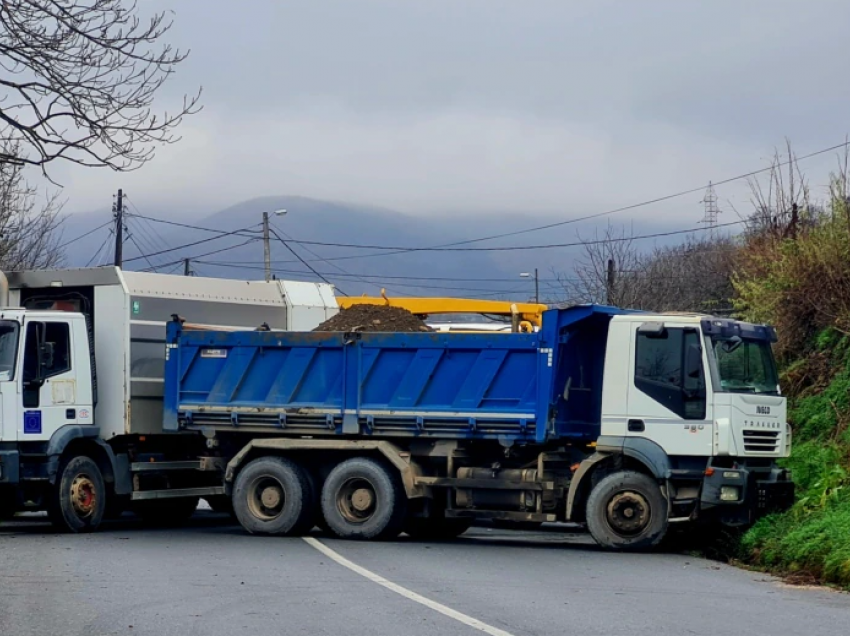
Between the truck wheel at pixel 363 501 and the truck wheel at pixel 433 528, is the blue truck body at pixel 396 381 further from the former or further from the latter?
the truck wheel at pixel 433 528

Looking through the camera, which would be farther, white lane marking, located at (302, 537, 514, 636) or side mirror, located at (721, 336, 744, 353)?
side mirror, located at (721, 336, 744, 353)

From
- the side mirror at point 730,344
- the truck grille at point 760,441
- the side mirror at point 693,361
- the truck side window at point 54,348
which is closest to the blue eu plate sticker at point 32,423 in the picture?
the truck side window at point 54,348

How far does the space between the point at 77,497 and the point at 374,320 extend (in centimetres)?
447

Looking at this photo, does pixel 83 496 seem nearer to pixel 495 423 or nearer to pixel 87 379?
pixel 87 379

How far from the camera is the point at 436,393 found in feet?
52.0

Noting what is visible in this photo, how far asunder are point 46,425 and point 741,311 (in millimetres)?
12995

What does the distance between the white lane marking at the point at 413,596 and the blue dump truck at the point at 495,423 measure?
161 centimetres

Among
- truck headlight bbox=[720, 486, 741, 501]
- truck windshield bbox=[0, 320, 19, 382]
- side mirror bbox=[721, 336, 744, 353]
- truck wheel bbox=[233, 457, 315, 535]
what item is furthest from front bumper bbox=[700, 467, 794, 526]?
truck windshield bbox=[0, 320, 19, 382]

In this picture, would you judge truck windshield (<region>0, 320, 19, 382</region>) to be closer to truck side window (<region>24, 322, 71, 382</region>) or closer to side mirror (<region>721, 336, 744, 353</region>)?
truck side window (<region>24, 322, 71, 382</region>)

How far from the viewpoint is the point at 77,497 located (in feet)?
54.5

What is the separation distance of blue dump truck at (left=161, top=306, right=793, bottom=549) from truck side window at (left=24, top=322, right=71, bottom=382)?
4.49 feet

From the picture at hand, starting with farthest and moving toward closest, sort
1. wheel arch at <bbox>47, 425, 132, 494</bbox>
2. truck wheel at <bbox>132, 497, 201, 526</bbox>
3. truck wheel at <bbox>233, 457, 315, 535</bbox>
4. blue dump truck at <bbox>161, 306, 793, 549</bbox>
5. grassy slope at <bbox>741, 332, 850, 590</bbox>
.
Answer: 1. truck wheel at <bbox>132, 497, 201, 526</bbox>
2. truck wheel at <bbox>233, 457, 315, 535</bbox>
3. wheel arch at <bbox>47, 425, 132, 494</bbox>
4. blue dump truck at <bbox>161, 306, 793, 549</bbox>
5. grassy slope at <bbox>741, 332, 850, 590</bbox>

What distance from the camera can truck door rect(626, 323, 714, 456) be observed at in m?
14.8

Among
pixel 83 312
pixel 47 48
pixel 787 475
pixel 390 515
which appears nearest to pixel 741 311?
pixel 787 475
